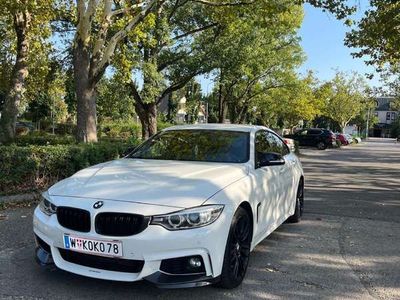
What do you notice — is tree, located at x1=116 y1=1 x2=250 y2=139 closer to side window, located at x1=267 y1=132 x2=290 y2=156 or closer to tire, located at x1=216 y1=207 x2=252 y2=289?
side window, located at x1=267 y1=132 x2=290 y2=156

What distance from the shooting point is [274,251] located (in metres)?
5.79

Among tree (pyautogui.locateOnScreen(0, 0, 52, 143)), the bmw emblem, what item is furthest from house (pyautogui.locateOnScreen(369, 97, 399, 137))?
the bmw emblem

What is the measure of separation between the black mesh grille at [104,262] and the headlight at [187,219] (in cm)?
36

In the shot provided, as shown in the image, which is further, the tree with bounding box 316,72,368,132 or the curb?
the tree with bounding box 316,72,368,132

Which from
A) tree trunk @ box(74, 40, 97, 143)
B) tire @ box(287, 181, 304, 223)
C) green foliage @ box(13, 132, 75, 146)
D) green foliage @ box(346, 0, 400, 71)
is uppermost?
green foliage @ box(346, 0, 400, 71)

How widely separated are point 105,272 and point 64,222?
577 mm

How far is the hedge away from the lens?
8.55m

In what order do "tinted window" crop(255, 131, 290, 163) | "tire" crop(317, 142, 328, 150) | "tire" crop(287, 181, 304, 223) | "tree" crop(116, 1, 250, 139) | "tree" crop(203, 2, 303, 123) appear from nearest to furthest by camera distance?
1. "tinted window" crop(255, 131, 290, 163)
2. "tire" crop(287, 181, 304, 223)
3. "tree" crop(203, 2, 303, 123)
4. "tree" crop(116, 1, 250, 139)
5. "tire" crop(317, 142, 328, 150)

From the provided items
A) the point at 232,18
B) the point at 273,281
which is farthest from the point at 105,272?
the point at 232,18

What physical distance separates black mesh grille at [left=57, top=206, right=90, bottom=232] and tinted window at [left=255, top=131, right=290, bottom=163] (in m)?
2.22

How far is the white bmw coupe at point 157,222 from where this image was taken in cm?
383

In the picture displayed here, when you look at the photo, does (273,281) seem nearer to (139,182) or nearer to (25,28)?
(139,182)

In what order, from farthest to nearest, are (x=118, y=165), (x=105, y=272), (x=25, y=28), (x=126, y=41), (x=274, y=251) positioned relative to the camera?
1. (x=126, y=41)
2. (x=25, y=28)
3. (x=274, y=251)
4. (x=118, y=165)
5. (x=105, y=272)

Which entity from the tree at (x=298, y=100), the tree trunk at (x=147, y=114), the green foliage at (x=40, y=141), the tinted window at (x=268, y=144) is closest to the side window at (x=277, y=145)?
the tinted window at (x=268, y=144)
